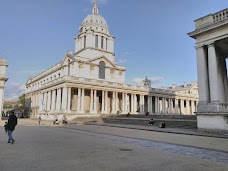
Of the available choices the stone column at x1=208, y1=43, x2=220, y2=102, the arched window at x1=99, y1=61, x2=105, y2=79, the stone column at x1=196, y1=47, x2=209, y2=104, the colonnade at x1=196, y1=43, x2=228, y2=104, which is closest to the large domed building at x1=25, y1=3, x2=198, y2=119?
the arched window at x1=99, y1=61, x2=105, y2=79

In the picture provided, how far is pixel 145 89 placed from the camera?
2403 inches

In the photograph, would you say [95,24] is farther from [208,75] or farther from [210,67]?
[210,67]

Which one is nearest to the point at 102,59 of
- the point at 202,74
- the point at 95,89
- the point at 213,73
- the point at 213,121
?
the point at 95,89

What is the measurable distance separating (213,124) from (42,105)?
53.8m

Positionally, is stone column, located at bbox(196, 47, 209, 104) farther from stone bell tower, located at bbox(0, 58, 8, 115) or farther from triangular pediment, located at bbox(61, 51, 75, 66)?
stone bell tower, located at bbox(0, 58, 8, 115)

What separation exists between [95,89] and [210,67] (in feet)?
117

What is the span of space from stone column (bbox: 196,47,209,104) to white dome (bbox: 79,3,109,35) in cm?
5347

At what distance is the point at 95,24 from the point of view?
70938mm

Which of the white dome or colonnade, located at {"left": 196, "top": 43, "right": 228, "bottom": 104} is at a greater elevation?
the white dome

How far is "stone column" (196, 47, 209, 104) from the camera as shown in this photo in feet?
61.8

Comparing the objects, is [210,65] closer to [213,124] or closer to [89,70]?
[213,124]

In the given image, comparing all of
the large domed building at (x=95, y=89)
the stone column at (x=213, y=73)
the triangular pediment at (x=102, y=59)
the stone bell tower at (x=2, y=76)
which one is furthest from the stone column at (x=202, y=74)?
the stone bell tower at (x=2, y=76)

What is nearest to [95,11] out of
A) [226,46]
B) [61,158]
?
[226,46]

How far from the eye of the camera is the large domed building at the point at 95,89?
49.9 meters
